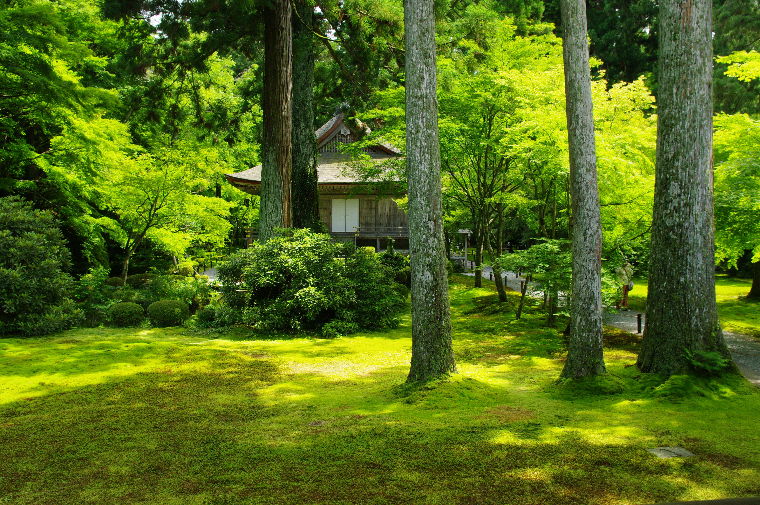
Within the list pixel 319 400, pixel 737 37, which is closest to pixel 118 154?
pixel 319 400

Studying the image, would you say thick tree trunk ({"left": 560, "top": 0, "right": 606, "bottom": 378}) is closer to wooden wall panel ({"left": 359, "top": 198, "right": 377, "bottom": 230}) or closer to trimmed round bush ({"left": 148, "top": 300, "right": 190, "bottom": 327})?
trimmed round bush ({"left": 148, "top": 300, "right": 190, "bottom": 327})

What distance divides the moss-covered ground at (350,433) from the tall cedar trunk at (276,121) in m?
4.77

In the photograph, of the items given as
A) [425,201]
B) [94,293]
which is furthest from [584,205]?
[94,293]

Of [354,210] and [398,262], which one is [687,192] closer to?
[398,262]

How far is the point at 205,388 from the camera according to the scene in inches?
276

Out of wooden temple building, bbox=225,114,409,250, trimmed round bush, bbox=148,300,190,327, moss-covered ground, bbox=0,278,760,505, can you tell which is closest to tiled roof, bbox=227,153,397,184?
wooden temple building, bbox=225,114,409,250

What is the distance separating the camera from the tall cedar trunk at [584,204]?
6516 millimetres

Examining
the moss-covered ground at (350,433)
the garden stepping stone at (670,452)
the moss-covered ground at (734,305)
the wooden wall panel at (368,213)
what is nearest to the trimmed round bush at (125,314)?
the moss-covered ground at (350,433)

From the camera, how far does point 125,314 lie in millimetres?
12141

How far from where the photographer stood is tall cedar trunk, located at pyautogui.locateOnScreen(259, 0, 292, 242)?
40.2ft

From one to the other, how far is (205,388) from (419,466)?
157 inches

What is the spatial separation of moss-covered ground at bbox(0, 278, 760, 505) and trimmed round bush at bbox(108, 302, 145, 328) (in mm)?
3196

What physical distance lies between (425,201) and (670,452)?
339cm

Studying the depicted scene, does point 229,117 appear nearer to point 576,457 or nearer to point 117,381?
point 117,381
